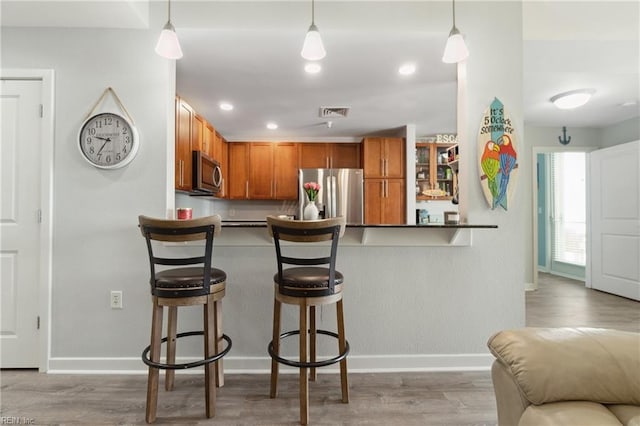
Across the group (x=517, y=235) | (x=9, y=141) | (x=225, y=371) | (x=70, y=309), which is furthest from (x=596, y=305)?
(x=9, y=141)

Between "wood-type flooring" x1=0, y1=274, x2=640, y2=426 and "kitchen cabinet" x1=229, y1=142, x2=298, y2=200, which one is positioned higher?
"kitchen cabinet" x1=229, y1=142, x2=298, y2=200

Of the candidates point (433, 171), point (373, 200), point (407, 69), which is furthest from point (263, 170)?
point (407, 69)

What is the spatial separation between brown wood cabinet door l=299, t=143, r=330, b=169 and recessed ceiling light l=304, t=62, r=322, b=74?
224 cm

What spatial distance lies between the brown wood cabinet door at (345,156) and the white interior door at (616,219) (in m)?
3.42

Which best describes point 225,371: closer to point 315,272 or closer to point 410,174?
point 315,272

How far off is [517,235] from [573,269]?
4.62 m

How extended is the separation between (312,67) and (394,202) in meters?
2.55

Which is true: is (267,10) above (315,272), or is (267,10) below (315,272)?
above

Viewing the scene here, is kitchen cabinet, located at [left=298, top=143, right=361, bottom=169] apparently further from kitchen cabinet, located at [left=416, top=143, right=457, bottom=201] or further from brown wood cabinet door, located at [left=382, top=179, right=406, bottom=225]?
kitchen cabinet, located at [left=416, top=143, right=457, bottom=201]

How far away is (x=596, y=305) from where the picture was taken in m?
3.86

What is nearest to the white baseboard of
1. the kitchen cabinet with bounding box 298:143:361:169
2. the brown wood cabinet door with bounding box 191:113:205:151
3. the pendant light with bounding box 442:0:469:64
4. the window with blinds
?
the pendant light with bounding box 442:0:469:64

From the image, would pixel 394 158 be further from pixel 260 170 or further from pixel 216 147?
pixel 216 147

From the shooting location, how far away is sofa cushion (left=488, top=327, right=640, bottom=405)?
894 millimetres

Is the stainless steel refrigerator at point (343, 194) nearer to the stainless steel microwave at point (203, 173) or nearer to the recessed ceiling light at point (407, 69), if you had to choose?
the stainless steel microwave at point (203, 173)
